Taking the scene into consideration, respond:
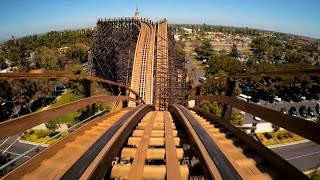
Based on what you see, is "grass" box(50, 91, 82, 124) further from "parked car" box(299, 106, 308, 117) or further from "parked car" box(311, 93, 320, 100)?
"parked car" box(311, 93, 320, 100)

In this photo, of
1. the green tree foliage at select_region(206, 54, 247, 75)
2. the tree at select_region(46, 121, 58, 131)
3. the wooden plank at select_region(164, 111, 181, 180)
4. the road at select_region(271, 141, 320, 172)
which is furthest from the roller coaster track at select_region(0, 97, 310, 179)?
the green tree foliage at select_region(206, 54, 247, 75)

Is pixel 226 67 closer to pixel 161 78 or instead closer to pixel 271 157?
pixel 161 78

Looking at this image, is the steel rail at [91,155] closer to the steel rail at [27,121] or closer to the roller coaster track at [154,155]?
the roller coaster track at [154,155]

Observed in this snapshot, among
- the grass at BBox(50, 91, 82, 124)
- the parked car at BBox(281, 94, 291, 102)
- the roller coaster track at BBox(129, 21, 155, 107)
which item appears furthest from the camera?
the parked car at BBox(281, 94, 291, 102)

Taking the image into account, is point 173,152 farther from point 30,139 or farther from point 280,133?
point 280,133

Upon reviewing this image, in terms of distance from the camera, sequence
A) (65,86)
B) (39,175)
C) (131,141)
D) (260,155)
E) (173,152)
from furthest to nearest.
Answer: (65,86) → (131,141) → (173,152) → (260,155) → (39,175)

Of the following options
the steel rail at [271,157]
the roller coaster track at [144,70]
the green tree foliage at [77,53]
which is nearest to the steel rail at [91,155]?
the steel rail at [271,157]

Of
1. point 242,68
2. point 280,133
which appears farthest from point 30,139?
point 242,68
